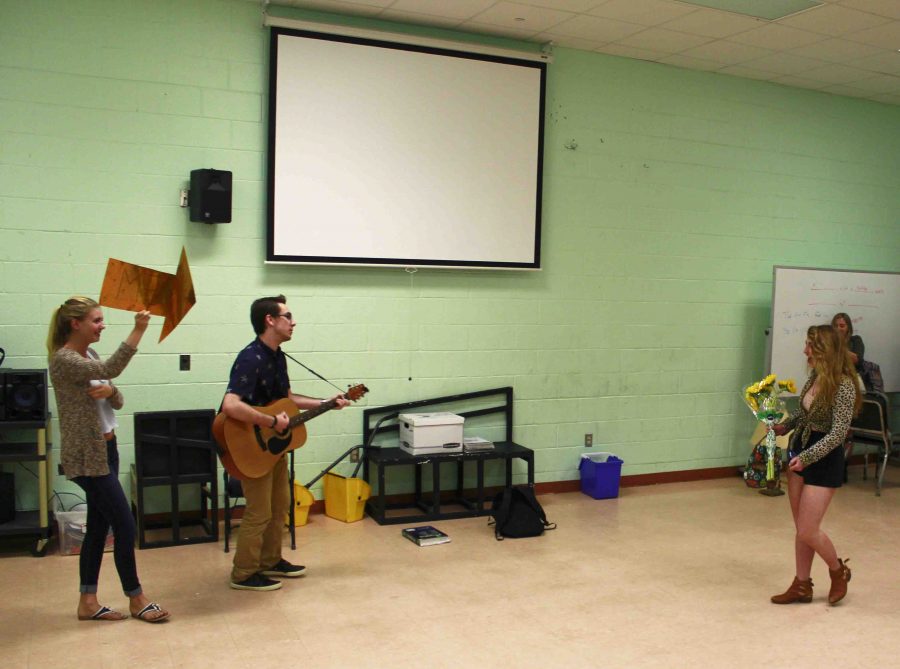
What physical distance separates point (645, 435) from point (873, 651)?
3.03 m

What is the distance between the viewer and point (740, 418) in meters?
7.02

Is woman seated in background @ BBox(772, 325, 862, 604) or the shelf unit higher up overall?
woman seated in background @ BBox(772, 325, 862, 604)

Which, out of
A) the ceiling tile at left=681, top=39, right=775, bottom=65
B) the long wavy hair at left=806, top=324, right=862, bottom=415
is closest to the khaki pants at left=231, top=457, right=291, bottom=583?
the long wavy hair at left=806, top=324, right=862, bottom=415

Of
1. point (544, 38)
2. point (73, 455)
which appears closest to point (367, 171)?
point (544, 38)

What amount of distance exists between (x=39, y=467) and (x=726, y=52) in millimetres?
5162

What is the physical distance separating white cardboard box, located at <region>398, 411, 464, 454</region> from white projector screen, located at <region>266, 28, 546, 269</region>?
3.30ft

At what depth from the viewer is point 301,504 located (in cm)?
527

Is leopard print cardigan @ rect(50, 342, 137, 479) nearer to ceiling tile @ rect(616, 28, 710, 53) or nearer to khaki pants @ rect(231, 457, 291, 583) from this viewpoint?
khaki pants @ rect(231, 457, 291, 583)

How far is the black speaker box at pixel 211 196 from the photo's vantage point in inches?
196

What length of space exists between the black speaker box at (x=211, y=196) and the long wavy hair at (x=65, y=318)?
155cm

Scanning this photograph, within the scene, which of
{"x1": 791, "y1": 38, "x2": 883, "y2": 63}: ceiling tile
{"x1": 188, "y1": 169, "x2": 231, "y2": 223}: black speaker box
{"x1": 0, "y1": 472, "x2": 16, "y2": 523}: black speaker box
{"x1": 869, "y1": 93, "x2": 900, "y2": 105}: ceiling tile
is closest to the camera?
{"x1": 0, "y1": 472, "x2": 16, "y2": 523}: black speaker box

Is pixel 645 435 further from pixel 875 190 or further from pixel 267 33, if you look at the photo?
pixel 267 33

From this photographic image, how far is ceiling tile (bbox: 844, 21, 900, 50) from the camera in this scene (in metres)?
5.51

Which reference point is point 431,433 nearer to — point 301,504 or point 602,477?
point 301,504
